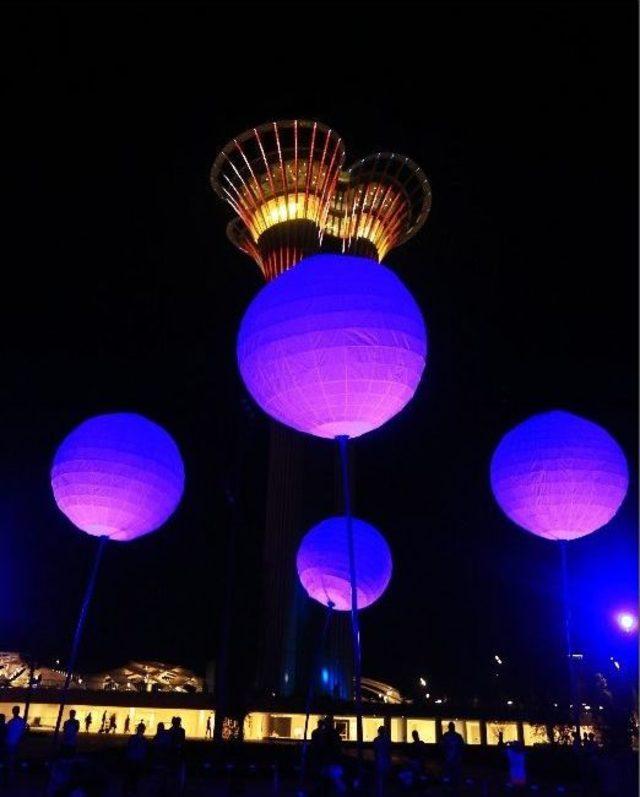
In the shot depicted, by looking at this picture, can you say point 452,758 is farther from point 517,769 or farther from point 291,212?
point 291,212

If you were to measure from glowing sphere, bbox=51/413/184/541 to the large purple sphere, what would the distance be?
4877 millimetres

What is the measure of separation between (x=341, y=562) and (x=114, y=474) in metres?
4.04

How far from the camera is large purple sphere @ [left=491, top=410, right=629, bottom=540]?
9469 millimetres

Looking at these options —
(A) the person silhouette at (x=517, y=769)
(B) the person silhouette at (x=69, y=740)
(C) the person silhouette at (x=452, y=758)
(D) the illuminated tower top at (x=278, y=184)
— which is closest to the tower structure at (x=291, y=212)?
(D) the illuminated tower top at (x=278, y=184)

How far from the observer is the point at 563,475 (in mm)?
9500

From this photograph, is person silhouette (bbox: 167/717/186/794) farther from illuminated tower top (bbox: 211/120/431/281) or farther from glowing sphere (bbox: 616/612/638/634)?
illuminated tower top (bbox: 211/120/431/281)

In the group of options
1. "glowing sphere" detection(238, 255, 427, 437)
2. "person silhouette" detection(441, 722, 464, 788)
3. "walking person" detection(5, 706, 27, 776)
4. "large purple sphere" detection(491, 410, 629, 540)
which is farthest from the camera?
"person silhouette" detection(441, 722, 464, 788)

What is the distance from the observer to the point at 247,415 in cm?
2764

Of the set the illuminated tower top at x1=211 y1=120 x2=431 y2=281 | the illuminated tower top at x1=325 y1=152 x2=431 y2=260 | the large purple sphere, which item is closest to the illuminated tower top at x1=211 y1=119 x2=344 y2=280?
the illuminated tower top at x1=211 y1=120 x2=431 y2=281

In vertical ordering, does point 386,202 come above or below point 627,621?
above

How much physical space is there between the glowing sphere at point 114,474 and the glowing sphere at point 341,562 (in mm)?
2949

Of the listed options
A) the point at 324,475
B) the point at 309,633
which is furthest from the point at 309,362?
the point at 324,475


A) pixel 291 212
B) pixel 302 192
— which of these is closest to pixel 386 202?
pixel 302 192

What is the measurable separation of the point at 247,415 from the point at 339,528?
648 inches
